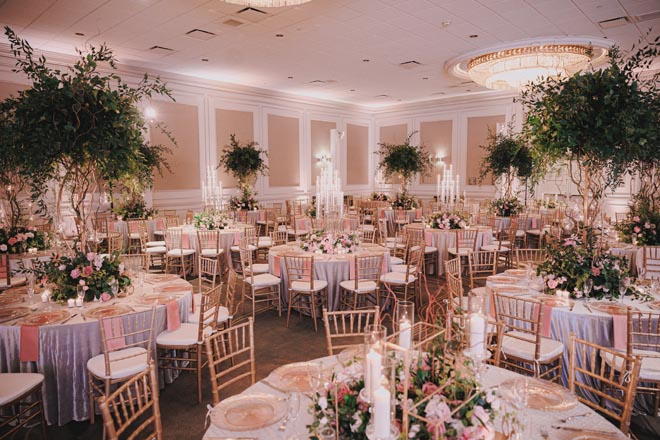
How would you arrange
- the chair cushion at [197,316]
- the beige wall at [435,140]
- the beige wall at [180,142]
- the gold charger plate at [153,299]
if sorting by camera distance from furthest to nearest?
1. the beige wall at [435,140]
2. the beige wall at [180,142]
3. the chair cushion at [197,316]
4. the gold charger plate at [153,299]

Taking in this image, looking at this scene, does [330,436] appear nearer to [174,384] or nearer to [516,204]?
[174,384]

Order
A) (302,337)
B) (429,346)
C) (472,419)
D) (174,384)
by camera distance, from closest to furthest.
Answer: (472,419), (429,346), (174,384), (302,337)

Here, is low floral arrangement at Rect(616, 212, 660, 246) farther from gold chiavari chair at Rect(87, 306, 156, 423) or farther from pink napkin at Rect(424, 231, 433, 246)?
gold chiavari chair at Rect(87, 306, 156, 423)

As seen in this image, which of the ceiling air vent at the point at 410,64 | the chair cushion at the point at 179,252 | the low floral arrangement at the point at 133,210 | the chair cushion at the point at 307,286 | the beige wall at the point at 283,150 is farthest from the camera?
the beige wall at the point at 283,150

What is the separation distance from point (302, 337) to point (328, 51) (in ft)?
19.0

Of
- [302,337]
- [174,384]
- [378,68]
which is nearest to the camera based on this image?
[174,384]

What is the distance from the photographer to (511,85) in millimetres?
7965

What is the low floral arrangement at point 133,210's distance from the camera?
8875 millimetres

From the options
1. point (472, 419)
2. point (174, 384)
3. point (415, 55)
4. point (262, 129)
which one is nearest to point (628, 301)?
point (472, 419)

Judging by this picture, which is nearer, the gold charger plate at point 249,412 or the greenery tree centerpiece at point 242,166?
the gold charger plate at point 249,412

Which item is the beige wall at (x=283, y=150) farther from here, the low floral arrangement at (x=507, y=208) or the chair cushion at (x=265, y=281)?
the chair cushion at (x=265, y=281)

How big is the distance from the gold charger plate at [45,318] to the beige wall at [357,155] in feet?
41.0

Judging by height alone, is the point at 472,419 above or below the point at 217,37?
below

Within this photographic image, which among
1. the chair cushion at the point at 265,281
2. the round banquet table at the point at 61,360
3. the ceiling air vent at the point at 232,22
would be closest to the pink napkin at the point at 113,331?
the round banquet table at the point at 61,360
